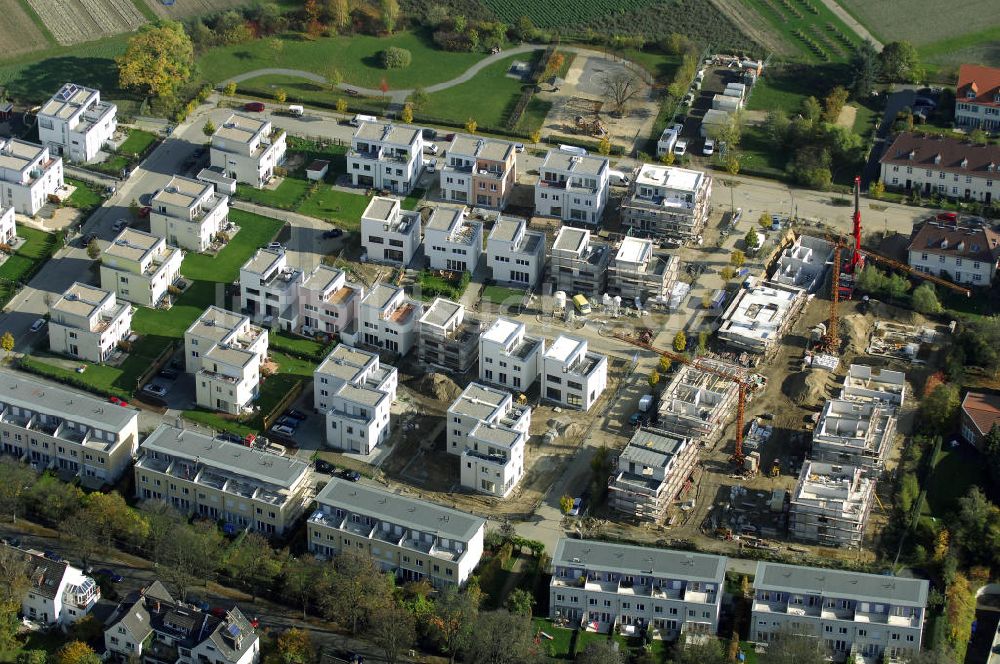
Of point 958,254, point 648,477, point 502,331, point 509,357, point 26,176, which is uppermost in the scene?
point 26,176

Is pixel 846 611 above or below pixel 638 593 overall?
Answer: below

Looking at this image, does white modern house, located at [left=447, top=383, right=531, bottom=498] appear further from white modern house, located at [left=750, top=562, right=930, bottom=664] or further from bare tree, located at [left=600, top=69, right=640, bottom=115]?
bare tree, located at [left=600, top=69, right=640, bottom=115]

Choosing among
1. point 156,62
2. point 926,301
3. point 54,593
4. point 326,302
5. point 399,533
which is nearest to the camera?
point 54,593

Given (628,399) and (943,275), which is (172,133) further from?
(943,275)

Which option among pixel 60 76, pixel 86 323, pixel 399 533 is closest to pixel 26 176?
pixel 60 76

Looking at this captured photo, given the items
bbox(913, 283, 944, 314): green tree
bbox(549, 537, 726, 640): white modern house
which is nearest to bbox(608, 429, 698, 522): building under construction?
bbox(549, 537, 726, 640): white modern house

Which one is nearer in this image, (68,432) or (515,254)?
(68,432)

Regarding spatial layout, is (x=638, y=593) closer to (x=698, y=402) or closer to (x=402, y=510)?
(x=402, y=510)
